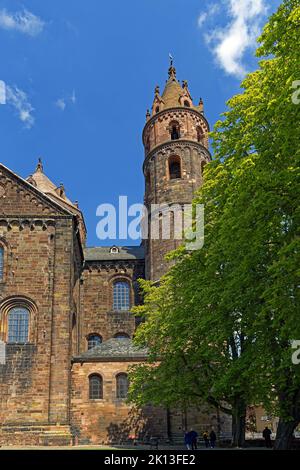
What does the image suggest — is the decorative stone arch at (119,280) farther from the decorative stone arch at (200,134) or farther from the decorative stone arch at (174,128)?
the decorative stone arch at (200,134)

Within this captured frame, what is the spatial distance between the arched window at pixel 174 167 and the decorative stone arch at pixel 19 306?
1586 centimetres

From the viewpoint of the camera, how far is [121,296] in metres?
38.5

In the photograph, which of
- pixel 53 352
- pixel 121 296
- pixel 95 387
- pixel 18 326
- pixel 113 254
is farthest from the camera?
pixel 113 254

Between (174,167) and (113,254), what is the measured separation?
8.66 m

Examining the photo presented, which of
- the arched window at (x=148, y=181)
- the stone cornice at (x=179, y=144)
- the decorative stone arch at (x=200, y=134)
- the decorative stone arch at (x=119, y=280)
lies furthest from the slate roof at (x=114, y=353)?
the decorative stone arch at (x=200, y=134)

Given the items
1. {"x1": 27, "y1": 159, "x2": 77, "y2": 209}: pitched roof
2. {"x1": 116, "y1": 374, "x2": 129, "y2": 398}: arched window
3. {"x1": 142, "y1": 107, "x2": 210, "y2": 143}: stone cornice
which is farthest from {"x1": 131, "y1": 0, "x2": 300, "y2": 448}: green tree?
{"x1": 27, "y1": 159, "x2": 77, "y2": 209}: pitched roof

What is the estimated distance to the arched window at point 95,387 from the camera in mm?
28703

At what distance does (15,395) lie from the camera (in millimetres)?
26312

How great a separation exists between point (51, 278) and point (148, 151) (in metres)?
17.1

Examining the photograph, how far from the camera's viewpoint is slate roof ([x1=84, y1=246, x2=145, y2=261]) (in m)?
39.5

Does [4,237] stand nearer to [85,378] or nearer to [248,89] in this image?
[85,378]

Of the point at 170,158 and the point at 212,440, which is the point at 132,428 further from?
the point at 170,158

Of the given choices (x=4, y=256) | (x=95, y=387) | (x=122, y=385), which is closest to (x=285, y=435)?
(x=122, y=385)
